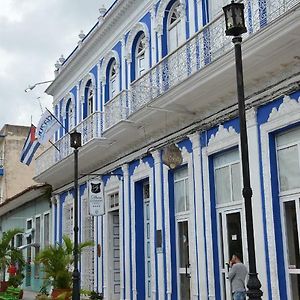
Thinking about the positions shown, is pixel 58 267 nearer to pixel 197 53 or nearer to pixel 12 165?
pixel 197 53

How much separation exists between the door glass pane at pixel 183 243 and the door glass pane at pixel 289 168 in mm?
3199

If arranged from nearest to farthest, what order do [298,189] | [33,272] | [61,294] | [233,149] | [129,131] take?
[298,189], [233,149], [61,294], [129,131], [33,272]

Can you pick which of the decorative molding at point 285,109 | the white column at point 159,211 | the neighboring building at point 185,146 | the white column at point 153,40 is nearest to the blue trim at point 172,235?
the neighboring building at point 185,146

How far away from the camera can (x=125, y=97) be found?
13859 millimetres

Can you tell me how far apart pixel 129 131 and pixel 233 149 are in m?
3.58

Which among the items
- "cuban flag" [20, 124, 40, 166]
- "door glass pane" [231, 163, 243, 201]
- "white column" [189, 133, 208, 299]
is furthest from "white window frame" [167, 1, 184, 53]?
"cuban flag" [20, 124, 40, 166]

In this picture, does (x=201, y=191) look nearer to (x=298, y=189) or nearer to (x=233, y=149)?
(x=233, y=149)

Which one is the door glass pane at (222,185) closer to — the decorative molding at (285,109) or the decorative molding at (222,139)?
the decorative molding at (222,139)

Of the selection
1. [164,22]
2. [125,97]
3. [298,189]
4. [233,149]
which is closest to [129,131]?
[125,97]

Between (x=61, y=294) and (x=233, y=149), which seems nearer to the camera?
(x=233, y=149)

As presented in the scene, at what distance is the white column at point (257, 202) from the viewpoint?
31.4 ft

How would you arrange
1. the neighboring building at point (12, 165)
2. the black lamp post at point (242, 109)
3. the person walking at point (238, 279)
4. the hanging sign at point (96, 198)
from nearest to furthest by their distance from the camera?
the black lamp post at point (242, 109), the person walking at point (238, 279), the hanging sign at point (96, 198), the neighboring building at point (12, 165)

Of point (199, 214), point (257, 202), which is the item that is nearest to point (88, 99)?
point (199, 214)

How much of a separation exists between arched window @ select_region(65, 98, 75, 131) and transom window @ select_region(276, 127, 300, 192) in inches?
421
